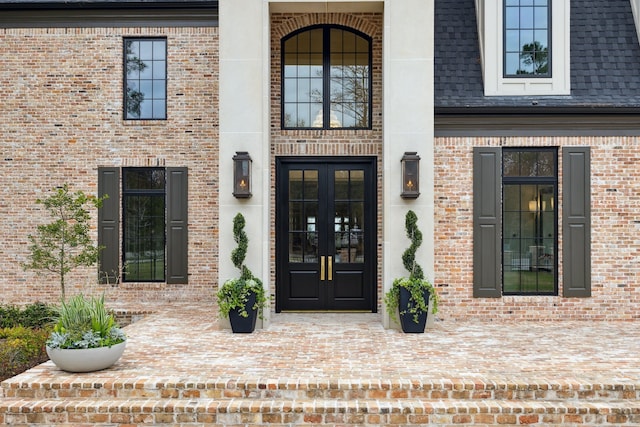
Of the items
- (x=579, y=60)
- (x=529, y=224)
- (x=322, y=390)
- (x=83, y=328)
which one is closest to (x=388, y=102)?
(x=529, y=224)

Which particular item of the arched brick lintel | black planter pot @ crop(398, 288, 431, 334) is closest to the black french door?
black planter pot @ crop(398, 288, 431, 334)

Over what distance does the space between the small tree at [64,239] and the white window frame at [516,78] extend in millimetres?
7318

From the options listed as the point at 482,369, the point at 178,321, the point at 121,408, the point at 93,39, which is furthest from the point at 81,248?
the point at 482,369

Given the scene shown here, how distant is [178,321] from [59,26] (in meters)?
6.48

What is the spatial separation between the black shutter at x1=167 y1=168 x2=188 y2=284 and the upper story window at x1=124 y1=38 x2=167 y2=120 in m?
1.37

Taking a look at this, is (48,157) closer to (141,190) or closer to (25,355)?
(141,190)

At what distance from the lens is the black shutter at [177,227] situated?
999 centimetres

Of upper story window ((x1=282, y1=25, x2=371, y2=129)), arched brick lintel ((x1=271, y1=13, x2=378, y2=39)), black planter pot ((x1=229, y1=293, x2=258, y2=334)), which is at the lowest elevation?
black planter pot ((x1=229, y1=293, x2=258, y2=334))

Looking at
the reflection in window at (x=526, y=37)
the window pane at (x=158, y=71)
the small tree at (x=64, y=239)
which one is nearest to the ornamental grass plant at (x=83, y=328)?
the small tree at (x=64, y=239)

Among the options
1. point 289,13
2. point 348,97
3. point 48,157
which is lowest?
point 48,157

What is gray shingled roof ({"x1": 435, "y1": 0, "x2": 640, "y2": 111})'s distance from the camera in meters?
8.43

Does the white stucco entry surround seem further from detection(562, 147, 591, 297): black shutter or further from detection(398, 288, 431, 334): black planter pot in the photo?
detection(562, 147, 591, 297): black shutter

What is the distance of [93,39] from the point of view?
9984 mm

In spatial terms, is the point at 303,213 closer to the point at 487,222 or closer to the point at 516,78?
the point at 487,222
